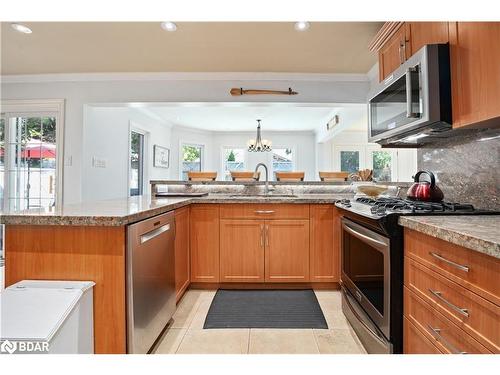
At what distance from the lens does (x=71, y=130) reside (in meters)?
3.57

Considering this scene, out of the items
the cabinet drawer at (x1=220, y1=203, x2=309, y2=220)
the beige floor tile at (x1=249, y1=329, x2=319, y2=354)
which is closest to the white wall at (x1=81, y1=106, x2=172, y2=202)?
the cabinet drawer at (x1=220, y1=203, x2=309, y2=220)

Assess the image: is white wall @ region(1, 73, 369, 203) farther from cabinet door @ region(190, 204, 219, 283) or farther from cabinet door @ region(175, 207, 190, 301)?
cabinet door @ region(175, 207, 190, 301)

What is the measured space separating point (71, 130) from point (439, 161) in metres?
4.06

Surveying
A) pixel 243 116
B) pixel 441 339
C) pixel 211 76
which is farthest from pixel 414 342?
pixel 243 116

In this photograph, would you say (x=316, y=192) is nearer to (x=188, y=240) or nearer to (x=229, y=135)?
(x=188, y=240)

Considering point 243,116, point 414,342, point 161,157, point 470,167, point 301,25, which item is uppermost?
point 243,116

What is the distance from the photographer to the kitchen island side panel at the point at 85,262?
1238mm

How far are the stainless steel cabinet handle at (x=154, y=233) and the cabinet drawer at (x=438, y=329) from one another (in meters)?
1.30

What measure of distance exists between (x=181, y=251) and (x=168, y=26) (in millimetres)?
1937

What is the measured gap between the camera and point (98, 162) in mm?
3881

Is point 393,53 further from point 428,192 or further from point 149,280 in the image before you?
point 149,280

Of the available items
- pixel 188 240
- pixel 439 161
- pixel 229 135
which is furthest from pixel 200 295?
pixel 229 135

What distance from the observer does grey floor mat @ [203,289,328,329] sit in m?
2.00

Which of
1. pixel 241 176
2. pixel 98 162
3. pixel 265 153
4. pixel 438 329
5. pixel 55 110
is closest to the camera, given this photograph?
pixel 438 329
